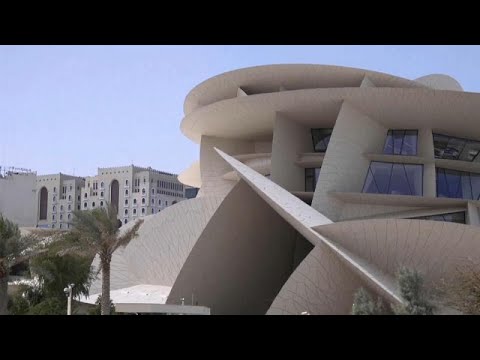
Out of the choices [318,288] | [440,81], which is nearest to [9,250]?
[318,288]

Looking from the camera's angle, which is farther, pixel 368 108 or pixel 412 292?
pixel 368 108

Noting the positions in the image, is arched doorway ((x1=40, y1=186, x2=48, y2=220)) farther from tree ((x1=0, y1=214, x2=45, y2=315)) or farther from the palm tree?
the palm tree

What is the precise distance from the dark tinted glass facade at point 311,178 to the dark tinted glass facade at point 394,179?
336cm

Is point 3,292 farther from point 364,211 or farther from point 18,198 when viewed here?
point 18,198

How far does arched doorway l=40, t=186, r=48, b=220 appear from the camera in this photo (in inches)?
4072

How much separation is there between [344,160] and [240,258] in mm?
6663

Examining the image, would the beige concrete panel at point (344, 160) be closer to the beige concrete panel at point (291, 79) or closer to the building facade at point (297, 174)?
the building facade at point (297, 174)

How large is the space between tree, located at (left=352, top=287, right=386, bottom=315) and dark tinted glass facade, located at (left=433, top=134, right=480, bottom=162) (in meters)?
→ 15.9

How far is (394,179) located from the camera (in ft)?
103

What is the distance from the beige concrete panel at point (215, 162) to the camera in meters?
37.8

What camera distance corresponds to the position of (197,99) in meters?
36.5

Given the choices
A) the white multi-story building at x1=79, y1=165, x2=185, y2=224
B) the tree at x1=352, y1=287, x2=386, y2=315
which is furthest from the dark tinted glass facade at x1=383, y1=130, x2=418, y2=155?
the white multi-story building at x1=79, y1=165, x2=185, y2=224

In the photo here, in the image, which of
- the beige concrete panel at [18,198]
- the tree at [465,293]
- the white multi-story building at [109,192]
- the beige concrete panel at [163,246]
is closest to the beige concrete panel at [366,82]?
the beige concrete panel at [163,246]
